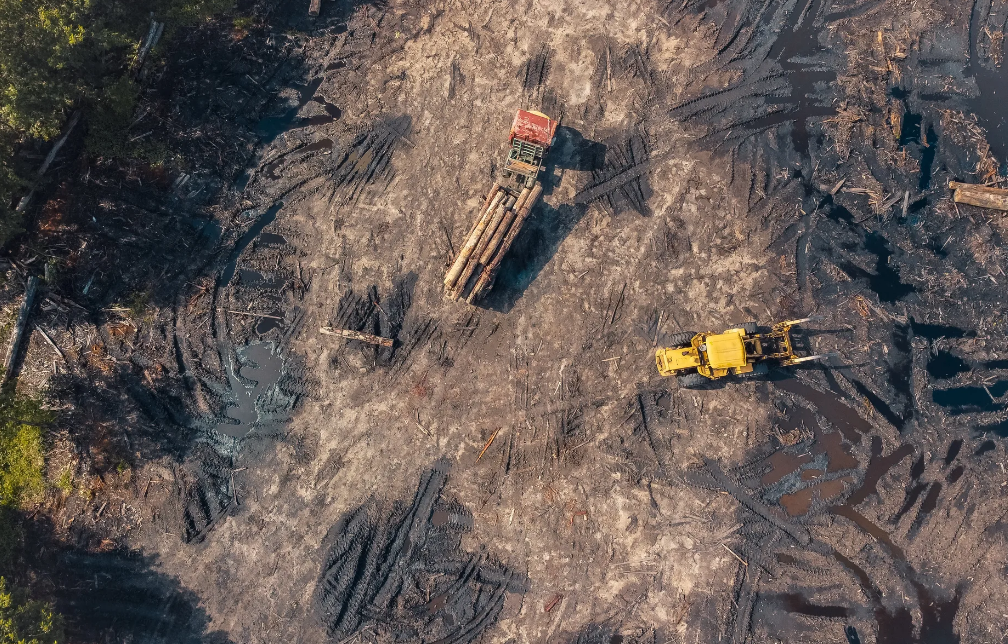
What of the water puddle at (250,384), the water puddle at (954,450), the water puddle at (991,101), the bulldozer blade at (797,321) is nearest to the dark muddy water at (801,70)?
the water puddle at (991,101)

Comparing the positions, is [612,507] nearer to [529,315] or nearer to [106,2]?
[529,315]

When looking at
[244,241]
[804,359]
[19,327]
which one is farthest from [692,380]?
[19,327]

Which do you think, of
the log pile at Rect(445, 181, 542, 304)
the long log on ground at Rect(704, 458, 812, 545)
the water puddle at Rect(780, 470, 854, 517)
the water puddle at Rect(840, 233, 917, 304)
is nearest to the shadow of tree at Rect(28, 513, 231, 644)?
the log pile at Rect(445, 181, 542, 304)

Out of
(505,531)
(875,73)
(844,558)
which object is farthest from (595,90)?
(844,558)

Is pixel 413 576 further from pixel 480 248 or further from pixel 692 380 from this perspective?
pixel 692 380

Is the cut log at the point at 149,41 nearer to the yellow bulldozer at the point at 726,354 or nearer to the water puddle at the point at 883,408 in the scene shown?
the yellow bulldozer at the point at 726,354

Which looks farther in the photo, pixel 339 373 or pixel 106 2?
pixel 339 373
